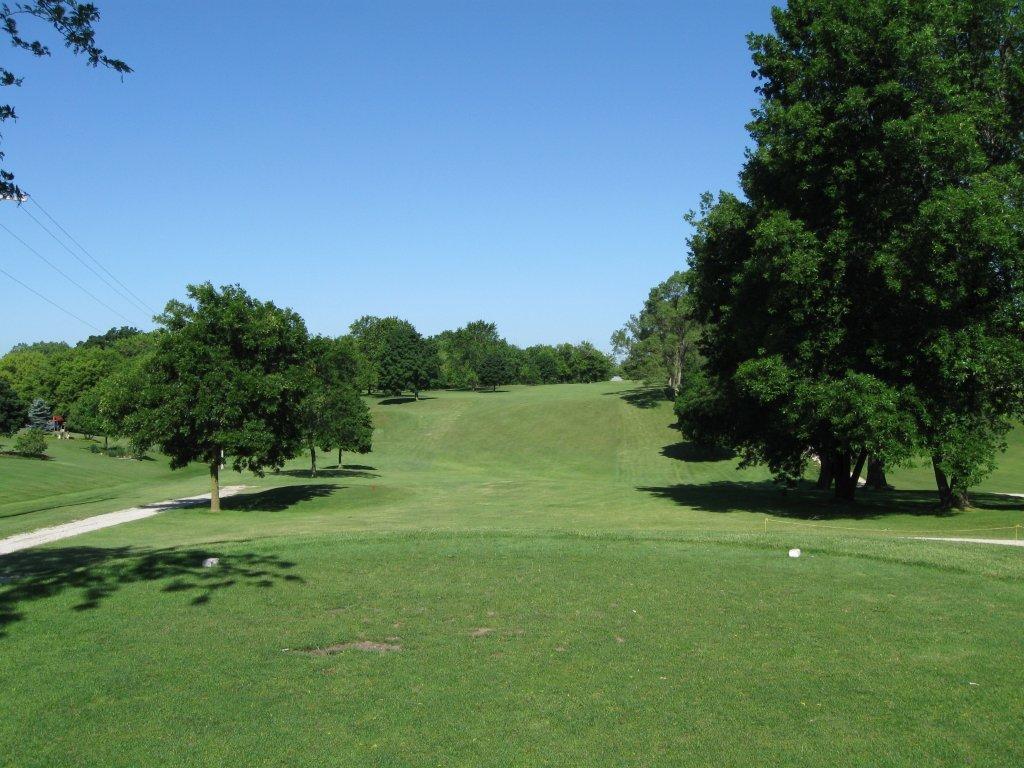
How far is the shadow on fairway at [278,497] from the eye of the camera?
Answer: 34.2m

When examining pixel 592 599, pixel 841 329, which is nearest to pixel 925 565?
pixel 592 599

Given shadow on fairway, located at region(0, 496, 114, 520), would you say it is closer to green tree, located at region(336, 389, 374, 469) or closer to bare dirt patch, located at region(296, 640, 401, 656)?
green tree, located at region(336, 389, 374, 469)

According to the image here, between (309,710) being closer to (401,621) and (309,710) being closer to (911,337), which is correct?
(401,621)

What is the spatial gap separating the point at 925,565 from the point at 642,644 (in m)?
7.68

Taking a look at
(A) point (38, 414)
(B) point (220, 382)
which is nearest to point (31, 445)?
(A) point (38, 414)

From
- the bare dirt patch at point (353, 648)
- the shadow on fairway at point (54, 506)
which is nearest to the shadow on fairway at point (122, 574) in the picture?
the bare dirt patch at point (353, 648)

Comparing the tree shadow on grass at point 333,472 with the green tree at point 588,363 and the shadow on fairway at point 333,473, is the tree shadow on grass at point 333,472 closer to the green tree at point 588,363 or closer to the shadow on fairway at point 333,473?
the shadow on fairway at point 333,473

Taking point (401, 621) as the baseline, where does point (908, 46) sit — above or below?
above

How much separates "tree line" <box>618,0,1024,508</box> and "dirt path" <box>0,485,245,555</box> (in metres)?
21.5

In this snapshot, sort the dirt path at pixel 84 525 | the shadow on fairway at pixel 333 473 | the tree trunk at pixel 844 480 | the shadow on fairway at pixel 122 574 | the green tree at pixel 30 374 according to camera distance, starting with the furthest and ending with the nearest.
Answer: the green tree at pixel 30 374 < the shadow on fairway at pixel 333 473 < the tree trunk at pixel 844 480 < the dirt path at pixel 84 525 < the shadow on fairway at pixel 122 574

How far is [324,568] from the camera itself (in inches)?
565

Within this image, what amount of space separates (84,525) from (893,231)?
2720 centimetres

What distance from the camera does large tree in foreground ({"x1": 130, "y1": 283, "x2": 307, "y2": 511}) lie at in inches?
1173

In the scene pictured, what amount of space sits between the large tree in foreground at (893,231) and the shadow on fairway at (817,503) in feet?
8.02
